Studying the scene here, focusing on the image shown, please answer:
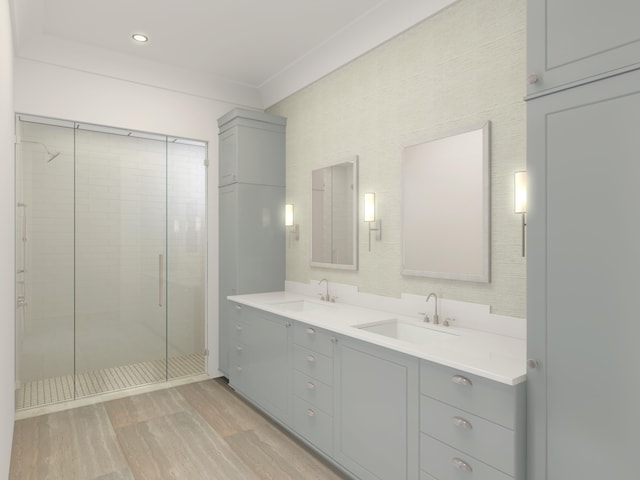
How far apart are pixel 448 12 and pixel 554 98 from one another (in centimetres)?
129

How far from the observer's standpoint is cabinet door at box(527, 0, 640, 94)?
1.26m

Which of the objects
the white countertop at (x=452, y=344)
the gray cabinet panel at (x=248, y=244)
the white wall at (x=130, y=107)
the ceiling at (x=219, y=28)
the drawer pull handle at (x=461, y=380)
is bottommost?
the drawer pull handle at (x=461, y=380)

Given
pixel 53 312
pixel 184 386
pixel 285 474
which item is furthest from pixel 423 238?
pixel 53 312

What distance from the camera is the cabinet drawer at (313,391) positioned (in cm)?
241

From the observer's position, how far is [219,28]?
3059 mm

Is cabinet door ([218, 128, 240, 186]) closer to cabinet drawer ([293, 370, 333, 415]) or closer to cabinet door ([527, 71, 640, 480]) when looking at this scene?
cabinet drawer ([293, 370, 333, 415])

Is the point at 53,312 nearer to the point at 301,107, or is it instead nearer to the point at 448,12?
the point at 301,107

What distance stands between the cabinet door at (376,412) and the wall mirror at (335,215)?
1.03m

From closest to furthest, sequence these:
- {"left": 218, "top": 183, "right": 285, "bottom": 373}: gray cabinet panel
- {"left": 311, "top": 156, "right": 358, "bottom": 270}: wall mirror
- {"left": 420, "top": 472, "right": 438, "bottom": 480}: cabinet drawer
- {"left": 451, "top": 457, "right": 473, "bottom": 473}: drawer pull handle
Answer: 1. {"left": 451, "top": 457, "right": 473, "bottom": 473}: drawer pull handle
2. {"left": 420, "top": 472, "right": 438, "bottom": 480}: cabinet drawer
3. {"left": 311, "top": 156, "right": 358, "bottom": 270}: wall mirror
4. {"left": 218, "top": 183, "right": 285, "bottom": 373}: gray cabinet panel

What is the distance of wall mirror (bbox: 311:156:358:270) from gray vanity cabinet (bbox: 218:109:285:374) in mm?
536

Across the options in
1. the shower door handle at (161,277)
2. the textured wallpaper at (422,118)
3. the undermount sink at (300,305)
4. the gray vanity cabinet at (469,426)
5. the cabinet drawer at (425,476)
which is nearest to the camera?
the gray vanity cabinet at (469,426)

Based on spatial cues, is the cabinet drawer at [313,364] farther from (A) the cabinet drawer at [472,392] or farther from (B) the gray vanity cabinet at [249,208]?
(B) the gray vanity cabinet at [249,208]

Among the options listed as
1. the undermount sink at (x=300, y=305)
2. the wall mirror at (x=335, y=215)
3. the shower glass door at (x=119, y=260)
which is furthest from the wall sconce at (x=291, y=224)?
the shower glass door at (x=119, y=260)

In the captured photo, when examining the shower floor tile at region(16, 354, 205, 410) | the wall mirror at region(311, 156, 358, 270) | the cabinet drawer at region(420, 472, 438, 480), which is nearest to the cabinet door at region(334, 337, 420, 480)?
the cabinet drawer at region(420, 472, 438, 480)
